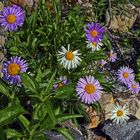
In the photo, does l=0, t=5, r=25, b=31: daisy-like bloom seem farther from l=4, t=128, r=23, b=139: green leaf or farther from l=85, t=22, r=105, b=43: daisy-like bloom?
l=4, t=128, r=23, b=139: green leaf

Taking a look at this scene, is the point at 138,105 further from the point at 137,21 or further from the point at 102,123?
the point at 137,21

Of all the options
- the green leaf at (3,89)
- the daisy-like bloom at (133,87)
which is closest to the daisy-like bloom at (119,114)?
the daisy-like bloom at (133,87)

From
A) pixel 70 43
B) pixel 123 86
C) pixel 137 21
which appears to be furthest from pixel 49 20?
pixel 137 21

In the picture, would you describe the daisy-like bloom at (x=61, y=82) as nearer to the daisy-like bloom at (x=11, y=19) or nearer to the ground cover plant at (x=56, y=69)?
the ground cover plant at (x=56, y=69)

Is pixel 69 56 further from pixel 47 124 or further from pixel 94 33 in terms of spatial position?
pixel 47 124

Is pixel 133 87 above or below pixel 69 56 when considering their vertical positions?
below

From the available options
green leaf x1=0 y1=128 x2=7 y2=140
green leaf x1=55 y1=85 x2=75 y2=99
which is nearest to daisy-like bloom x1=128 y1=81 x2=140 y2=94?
green leaf x1=55 y1=85 x2=75 y2=99

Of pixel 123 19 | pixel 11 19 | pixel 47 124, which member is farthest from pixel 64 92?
pixel 123 19
